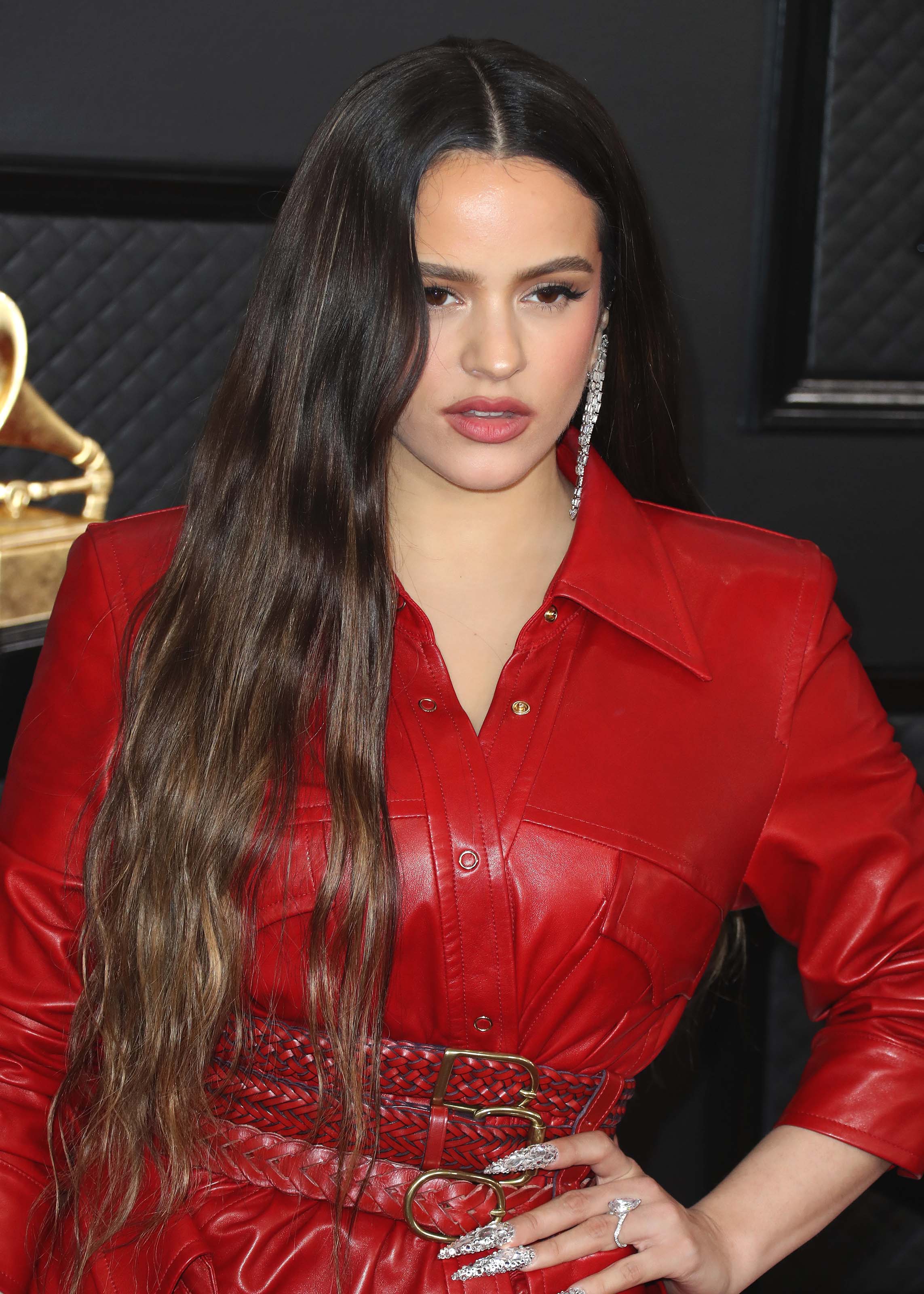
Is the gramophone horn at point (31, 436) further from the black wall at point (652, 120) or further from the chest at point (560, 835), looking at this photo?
the chest at point (560, 835)

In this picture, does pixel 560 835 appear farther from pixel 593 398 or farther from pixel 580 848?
pixel 593 398

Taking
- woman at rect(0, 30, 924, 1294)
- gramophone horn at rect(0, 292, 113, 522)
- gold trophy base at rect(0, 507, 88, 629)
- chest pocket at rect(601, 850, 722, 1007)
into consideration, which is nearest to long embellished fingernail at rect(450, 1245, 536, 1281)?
woman at rect(0, 30, 924, 1294)

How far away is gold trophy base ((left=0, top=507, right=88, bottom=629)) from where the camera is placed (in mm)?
1681

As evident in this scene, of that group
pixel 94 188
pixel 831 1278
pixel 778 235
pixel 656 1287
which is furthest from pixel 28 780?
pixel 831 1278

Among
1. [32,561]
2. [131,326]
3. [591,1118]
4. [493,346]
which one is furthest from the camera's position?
[131,326]

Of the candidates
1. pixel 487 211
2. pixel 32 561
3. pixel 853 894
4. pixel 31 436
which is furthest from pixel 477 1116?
pixel 31 436

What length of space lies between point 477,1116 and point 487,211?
757 millimetres

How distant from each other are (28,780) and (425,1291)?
546 mm

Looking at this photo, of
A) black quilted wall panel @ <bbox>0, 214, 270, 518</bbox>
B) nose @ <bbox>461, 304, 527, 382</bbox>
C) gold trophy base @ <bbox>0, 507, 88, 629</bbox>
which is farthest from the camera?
black quilted wall panel @ <bbox>0, 214, 270, 518</bbox>

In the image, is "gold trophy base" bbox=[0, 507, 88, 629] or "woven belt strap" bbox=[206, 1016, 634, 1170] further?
"gold trophy base" bbox=[0, 507, 88, 629]

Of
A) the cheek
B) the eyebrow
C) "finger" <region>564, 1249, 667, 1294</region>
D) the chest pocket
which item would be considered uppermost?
the eyebrow

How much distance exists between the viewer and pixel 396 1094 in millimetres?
1241

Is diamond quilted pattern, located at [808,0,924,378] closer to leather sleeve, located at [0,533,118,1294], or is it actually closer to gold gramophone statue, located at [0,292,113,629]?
gold gramophone statue, located at [0,292,113,629]

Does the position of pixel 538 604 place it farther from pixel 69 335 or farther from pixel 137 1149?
pixel 69 335
